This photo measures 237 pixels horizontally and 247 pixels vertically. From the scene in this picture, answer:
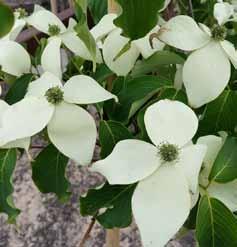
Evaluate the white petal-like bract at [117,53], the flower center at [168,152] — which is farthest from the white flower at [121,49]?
the flower center at [168,152]

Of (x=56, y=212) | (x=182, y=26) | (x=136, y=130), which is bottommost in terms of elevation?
(x=56, y=212)

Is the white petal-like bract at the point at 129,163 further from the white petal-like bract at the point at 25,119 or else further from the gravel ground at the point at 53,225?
the gravel ground at the point at 53,225

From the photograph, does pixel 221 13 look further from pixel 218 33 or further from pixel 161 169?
pixel 161 169

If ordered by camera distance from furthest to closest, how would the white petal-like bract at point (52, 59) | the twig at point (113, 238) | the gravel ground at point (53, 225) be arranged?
the gravel ground at point (53, 225) < the twig at point (113, 238) < the white petal-like bract at point (52, 59)

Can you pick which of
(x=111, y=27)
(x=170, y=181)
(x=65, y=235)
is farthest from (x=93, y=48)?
(x=65, y=235)

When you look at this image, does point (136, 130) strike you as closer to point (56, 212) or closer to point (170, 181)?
point (170, 181)
